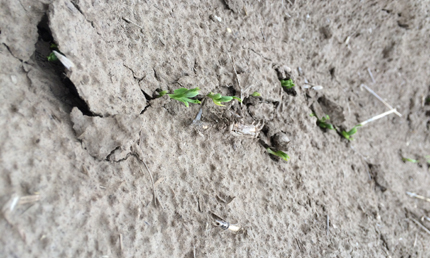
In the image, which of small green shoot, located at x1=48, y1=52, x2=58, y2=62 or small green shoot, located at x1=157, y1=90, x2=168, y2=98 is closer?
small green shoot, located at x1=48, y1=52, x2=58, y2=62

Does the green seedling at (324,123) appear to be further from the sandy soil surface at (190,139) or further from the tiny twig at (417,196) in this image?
the tiny twig at (417,196)

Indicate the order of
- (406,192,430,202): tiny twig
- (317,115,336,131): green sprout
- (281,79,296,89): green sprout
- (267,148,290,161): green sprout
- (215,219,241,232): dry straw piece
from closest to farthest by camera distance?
(215,219,241,232): dry straw piece
(267,148,290,161): green sprout
(281,79,296,89): green sprout
(317,115,336,131): green sprout
(406,192,430,202): tiny twig

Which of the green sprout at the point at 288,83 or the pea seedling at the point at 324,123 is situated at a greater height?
the green sprout at the point at 288,83

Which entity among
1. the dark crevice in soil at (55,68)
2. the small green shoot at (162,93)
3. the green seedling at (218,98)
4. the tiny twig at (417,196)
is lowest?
the tiny twig at (417,196)

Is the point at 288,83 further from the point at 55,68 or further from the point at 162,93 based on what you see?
the point at 55,68

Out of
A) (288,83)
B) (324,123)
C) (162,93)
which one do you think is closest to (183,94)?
(162,93)

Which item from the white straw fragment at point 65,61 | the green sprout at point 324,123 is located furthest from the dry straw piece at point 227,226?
the green sprout at point 324,123

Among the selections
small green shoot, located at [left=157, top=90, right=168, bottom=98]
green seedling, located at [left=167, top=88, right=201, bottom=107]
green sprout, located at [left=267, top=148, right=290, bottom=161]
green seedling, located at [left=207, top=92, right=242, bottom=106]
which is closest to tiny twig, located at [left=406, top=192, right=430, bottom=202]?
green sprout, located at [left=267, top=148, right=290, bottom=161]

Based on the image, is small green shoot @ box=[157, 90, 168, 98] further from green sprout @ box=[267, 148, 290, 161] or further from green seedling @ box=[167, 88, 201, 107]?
green sprout @ box=[267, 148, 290, 161]
